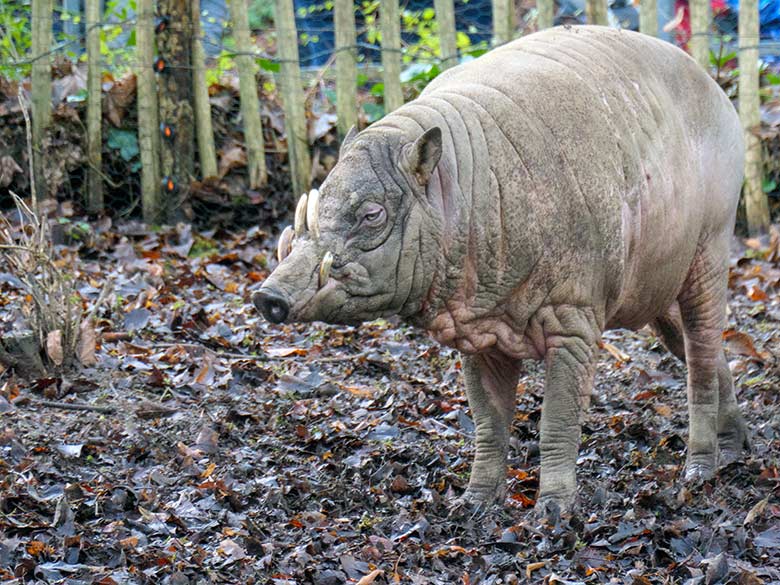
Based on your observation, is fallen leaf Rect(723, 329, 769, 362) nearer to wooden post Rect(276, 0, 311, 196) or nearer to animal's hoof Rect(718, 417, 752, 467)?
animal's hoof Rect(718, 417, 752, 467)

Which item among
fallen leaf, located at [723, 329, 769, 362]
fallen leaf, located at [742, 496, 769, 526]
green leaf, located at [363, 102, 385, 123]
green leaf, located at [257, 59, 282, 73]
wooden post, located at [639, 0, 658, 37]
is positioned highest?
wooden post, located at [639, 0, 658, 37]

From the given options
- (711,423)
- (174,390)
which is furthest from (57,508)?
(711,423)

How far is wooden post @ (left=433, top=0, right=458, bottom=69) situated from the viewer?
9.21 m

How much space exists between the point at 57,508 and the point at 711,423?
2881 millimetres

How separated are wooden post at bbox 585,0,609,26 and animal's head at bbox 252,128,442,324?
15.5 ft

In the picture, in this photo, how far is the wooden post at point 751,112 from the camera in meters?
9.05

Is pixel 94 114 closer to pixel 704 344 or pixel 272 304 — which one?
pixel 704 344

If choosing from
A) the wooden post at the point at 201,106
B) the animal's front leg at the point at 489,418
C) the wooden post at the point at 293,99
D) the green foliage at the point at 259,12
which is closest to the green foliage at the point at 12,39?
the wooden post at the point at 201,106

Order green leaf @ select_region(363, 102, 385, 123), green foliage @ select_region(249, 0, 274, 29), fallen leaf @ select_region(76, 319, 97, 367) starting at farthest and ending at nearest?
green foliage @ select_region(249, 0, 274, 29) < green leaf @ select_region(363, 102, 385, 123) < fallen leaf @ select_region(76, 319, 97, 367)

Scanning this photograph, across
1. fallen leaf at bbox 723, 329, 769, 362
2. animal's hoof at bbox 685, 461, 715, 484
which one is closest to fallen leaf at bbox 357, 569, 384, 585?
animal's hoof at bbox 685, 461, 715, 484

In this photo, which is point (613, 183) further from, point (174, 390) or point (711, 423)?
point (174, 390)

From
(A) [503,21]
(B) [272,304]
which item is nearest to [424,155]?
(B) [272,304]

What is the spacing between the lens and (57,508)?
4.41 m

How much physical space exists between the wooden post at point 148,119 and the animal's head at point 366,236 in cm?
517
